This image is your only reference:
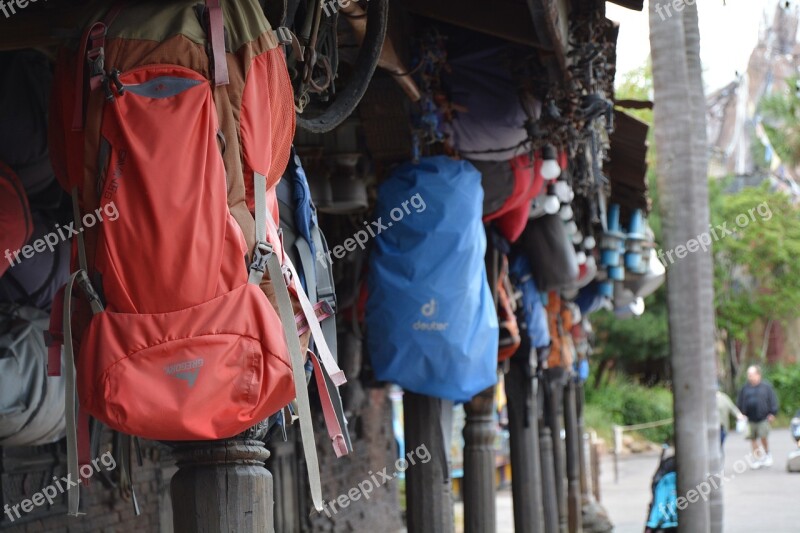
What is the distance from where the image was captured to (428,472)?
671cm

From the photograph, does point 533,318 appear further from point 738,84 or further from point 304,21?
point 738,84

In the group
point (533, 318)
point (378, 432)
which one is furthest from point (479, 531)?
point (378, 432)

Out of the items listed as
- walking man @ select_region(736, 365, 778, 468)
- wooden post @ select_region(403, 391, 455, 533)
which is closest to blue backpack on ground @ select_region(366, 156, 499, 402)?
wooden post @ select_region(403, 391, 455, 533)

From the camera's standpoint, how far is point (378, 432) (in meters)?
13.9

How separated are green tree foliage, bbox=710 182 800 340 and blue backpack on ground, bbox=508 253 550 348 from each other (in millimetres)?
29600

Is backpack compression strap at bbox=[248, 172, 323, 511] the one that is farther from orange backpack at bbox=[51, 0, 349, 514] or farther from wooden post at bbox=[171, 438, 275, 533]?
wooden post at bbox=[171, 438, 275, 533]

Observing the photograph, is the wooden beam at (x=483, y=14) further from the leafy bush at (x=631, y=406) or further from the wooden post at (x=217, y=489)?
the leafy bush at (x=631, y=406)

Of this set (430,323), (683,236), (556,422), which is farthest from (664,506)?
(430,323)

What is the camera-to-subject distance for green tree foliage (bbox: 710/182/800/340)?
39.3 metres

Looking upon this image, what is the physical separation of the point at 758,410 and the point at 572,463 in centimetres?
657

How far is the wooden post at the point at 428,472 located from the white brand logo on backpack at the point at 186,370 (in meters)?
3.57

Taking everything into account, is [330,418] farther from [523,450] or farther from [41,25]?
[523,450]

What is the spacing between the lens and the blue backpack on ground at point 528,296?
30.2 ft

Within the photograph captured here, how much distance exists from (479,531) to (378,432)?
20.0ft
